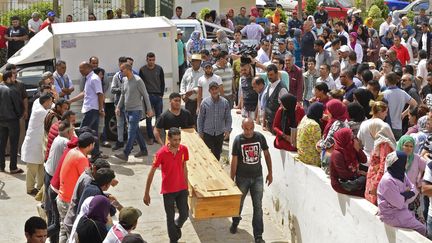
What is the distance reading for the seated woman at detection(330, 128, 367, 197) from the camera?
891 cm

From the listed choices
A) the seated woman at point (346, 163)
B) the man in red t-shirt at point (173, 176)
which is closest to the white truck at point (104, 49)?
the man in red t-shirt at point (173, 176)

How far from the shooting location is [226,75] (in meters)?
15.0

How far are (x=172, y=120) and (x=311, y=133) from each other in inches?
109

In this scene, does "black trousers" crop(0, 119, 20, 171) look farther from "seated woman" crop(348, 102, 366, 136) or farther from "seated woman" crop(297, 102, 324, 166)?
"seated woman" crop(348, 102, 366, 136)

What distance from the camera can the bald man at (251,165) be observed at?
425 inches

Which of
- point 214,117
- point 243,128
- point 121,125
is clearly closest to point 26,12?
point 121,125

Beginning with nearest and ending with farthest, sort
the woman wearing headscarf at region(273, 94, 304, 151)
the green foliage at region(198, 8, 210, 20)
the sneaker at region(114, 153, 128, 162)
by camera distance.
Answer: the woman wearing headscarf at region(273, 94, 304, 151) < the sneaker at region(114, 153, 128, 162) < the green foliage at region(198, 8, 210, 20)

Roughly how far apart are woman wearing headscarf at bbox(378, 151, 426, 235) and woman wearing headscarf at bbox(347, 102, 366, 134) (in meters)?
1.74

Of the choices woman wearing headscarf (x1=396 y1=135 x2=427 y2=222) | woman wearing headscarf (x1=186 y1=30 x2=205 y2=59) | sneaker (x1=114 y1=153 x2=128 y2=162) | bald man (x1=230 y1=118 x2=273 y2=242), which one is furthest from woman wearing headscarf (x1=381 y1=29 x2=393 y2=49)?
woman wearing headscarf (x1=396 y1=135 x2=427 y2=222)

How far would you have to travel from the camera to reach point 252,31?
22875 millimetres

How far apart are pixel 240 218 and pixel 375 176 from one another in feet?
11.4

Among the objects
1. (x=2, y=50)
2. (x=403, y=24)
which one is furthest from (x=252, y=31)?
(x=2, y=50)

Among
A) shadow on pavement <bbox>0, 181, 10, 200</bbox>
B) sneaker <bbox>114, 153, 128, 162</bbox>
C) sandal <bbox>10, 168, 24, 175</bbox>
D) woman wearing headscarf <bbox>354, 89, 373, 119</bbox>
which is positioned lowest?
shadow on pavement <bbox>0, 181, 10, 200</bbox>

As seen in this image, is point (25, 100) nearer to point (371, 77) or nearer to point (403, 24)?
point (371, 77)
